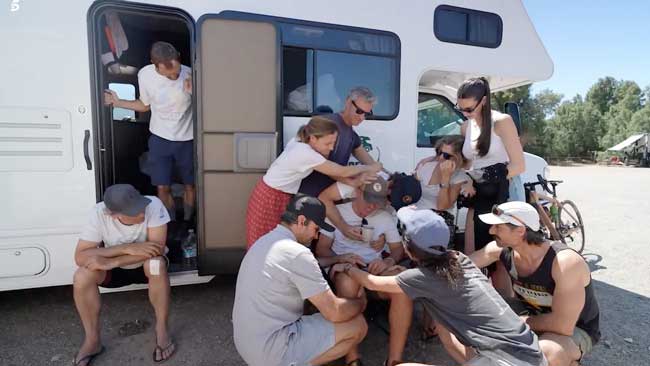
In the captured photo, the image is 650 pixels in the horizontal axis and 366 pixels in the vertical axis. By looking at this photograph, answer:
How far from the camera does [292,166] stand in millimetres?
2664

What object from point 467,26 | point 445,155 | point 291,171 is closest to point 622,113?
point 467,26

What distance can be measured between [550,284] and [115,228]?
108 inches

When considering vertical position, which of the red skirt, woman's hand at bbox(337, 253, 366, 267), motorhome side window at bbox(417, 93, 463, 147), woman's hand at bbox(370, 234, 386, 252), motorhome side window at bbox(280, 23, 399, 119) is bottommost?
woman's hand at bbox(337, 253, 366, 267)

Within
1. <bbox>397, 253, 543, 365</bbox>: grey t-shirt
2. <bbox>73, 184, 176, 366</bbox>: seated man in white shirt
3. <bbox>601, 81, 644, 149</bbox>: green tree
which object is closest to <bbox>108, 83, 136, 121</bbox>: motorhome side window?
<bbox>73, 184, 176, 366</bbox>: seated man in white shirt

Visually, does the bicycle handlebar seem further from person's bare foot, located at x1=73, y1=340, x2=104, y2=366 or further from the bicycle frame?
person's bare foot, located at x1=73, y1=340, x2=104, y2=366

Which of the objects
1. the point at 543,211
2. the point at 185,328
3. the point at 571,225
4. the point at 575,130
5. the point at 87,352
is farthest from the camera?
the point at 575,130

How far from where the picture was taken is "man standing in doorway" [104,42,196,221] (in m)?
3.17

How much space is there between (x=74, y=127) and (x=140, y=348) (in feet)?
5.37

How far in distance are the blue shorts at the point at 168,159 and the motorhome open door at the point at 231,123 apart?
25.5 inches

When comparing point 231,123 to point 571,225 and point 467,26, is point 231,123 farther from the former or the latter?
point 571,225

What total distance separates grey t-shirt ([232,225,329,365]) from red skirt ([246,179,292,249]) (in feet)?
2.08

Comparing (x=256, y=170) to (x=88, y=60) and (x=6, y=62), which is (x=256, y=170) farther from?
(x=6, y=62)

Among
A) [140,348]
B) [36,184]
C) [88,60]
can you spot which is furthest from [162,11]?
[140,348]

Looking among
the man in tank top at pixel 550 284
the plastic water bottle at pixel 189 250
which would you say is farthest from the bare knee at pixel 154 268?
the man in tank top at pixel 550 284
